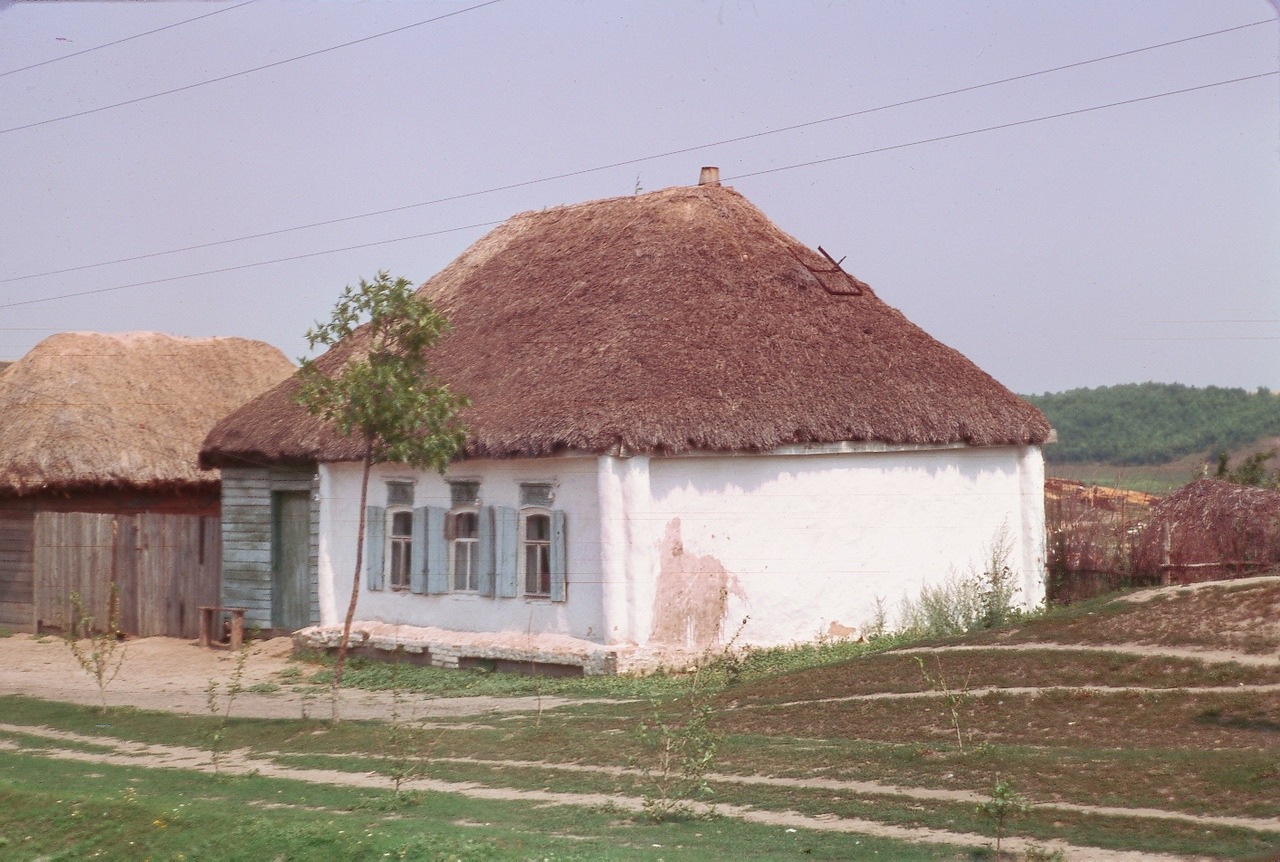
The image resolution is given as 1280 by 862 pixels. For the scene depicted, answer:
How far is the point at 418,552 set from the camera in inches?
695

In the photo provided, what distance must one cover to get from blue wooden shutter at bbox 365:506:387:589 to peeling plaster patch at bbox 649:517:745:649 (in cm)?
447

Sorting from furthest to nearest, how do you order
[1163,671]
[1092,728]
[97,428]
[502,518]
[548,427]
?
[97,428], [502,518], [548,427], [1163,671], [1092,728]

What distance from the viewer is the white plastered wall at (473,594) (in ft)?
51.6

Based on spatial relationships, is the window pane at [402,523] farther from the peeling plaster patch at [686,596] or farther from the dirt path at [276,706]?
the peeling plaster patch at [686,596]

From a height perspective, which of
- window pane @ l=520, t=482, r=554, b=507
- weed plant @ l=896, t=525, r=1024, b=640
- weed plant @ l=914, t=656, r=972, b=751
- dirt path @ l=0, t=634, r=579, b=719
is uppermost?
window pane @ l=520, t=482, r=554, b=507

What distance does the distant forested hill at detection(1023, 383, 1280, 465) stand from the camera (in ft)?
164

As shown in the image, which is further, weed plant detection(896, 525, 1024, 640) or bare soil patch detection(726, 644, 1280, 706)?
weed plant detection(896, 525, 1024, 640)

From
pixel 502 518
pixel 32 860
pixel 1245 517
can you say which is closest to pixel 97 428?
pixel 502 518

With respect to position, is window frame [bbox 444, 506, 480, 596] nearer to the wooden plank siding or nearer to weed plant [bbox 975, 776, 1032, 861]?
the wooden plank siding

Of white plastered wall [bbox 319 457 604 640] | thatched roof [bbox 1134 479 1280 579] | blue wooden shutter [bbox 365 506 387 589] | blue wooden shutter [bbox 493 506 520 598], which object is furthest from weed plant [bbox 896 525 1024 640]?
blue wooden shutter [bbox 365 506 387 589]

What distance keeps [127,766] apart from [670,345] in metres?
7.91

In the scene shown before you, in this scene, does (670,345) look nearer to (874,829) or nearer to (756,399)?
(756,399)

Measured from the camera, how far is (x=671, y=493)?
619 inches

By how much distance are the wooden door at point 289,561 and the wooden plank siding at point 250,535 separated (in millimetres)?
114
